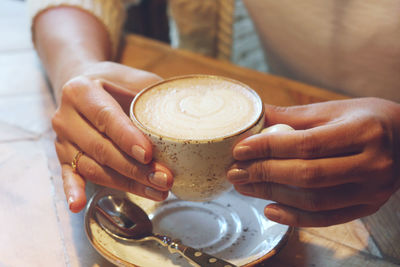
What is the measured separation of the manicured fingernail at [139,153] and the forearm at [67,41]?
1.33ft

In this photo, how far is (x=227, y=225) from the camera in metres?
0.68

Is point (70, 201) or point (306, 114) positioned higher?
point (306, 114)

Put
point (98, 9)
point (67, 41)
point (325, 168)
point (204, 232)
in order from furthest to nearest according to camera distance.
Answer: point (98, 9) < point (67, 41) < point (204, 232) < point (325, 168)

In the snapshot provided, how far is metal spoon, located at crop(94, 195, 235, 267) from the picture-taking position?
0.58m

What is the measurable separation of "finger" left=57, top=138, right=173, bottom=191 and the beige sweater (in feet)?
1.69

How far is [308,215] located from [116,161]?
305 millimetres

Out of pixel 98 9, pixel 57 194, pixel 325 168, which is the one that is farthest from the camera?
pixel 98 9

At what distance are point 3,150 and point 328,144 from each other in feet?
2.28

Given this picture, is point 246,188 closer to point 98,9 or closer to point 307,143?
point 307,143

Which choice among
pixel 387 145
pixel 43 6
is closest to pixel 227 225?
pixel 387 145

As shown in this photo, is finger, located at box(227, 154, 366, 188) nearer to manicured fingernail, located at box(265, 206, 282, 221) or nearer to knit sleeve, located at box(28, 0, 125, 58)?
manicured fingernail, located at box(265, 206, 282, 221)

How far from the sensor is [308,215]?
1.98ft

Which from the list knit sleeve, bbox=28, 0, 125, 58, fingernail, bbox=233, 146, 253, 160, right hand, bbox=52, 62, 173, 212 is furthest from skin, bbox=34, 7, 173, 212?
knit sleeve, bbox=28, 0, 125, 58

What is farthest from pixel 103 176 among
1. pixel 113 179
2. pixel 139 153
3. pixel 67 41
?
pixel 67 41
